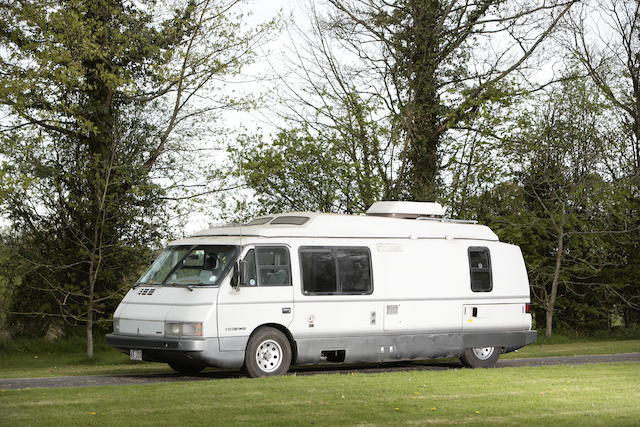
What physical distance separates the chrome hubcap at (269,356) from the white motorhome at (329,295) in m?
0.02

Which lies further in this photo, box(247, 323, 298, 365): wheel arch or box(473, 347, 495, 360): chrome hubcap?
box(473, 347, 495, 360): chrome hubcap

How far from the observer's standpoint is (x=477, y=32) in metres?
33.9

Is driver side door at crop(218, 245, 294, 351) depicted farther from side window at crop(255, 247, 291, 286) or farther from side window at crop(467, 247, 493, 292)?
side window at crop(467, 247, 493, 292)

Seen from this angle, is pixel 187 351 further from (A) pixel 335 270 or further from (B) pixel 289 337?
(A) pixel 335 270

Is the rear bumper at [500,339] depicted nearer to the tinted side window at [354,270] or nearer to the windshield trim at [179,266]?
the tinted side window at [354,270]

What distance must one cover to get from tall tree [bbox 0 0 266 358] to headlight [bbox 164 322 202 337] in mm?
9415

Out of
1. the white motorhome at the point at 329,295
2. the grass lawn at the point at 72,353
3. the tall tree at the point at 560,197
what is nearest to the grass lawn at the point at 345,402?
the white motorhome at the point at 329,295

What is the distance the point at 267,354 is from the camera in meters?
16.6

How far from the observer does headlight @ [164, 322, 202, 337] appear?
15.8 meters

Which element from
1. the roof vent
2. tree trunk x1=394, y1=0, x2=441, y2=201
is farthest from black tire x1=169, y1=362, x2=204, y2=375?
tree trunk x1=394, y1=0, x2=441, y2=201

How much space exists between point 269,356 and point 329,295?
156 centimetres

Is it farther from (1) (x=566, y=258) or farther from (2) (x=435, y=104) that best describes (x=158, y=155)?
(1) (x=566, y=258)

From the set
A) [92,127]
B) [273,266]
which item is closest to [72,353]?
[92,127]

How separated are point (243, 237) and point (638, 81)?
25.4 metres
